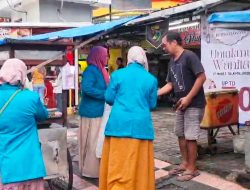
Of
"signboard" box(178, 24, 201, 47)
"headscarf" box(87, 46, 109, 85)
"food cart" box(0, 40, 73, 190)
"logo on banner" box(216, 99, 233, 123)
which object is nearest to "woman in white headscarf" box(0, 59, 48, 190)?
"food cart" box(0, 40, 73, 190)

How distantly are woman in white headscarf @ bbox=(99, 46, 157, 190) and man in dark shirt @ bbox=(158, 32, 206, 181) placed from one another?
938mm

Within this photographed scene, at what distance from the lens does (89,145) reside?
550cm

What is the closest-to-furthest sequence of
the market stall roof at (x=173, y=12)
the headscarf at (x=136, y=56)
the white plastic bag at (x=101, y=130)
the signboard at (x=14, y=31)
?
the headscarf at (x=136, y=56), the market stall roof at (x=173, y=12), the white plastic bag at (x=101, y=130), the signboard at (x=14, y=31)

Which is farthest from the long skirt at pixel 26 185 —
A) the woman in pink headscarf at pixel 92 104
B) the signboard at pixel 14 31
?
the signboard at pixel 14 31

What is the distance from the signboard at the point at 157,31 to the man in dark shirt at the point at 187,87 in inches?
2.7

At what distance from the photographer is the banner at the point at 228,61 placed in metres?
6.64

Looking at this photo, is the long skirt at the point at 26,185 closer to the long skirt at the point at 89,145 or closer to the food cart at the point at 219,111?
the long skirt at the point at 89,145

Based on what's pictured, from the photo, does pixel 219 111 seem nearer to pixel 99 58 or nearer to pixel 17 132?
pixel 99 58

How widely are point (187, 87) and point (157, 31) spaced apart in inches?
32.5

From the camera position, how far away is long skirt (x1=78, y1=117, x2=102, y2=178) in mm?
5410

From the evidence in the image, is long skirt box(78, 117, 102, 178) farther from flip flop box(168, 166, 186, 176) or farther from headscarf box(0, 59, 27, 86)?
headscarf box(0, 59, 27, 86)

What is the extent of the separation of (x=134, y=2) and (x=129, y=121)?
11.6m

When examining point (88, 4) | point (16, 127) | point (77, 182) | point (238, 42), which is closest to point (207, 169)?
point (77, 182)

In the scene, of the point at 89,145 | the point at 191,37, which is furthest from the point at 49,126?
the point at 191,37
